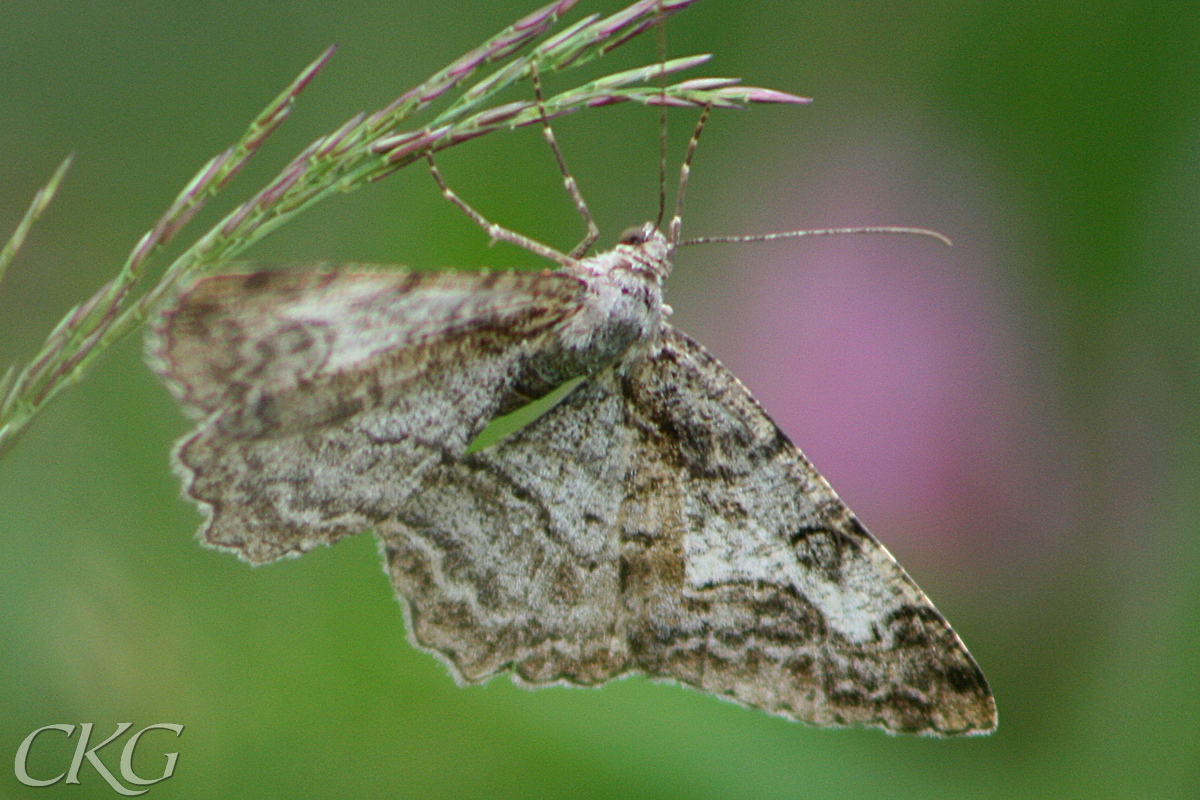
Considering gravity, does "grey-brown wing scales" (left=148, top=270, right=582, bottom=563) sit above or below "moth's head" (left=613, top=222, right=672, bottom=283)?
below

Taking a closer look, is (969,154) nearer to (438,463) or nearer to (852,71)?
(852,71)

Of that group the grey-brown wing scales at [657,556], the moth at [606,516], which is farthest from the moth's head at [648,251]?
the grey-brown wing scales at [657,556]

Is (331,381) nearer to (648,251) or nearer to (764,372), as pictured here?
(648,251)

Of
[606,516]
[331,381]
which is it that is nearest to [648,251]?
[606,516]

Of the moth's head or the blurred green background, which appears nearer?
the moth's head

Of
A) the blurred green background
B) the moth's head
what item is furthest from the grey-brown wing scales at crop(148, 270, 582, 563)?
the blurred green background

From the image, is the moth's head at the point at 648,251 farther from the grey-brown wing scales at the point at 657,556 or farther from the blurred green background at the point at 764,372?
the blurred green background at the point at 764,372

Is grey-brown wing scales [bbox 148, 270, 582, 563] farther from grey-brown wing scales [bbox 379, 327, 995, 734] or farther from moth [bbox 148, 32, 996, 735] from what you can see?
grey-brown wing scales [bbox 379, 327, 995, 734]

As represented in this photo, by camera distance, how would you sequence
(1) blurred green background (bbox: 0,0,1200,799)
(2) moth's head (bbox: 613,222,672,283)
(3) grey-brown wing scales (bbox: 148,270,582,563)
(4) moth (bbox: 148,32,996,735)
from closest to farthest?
(3) grey-brown wing scales (bbox: 148,270,582,563), (4) moth (bbox: 148,32,996,735), (2) moth's head (bbox: 613,222,672,283), (1) blurred green background (bbox: 0,0,1200,799)
